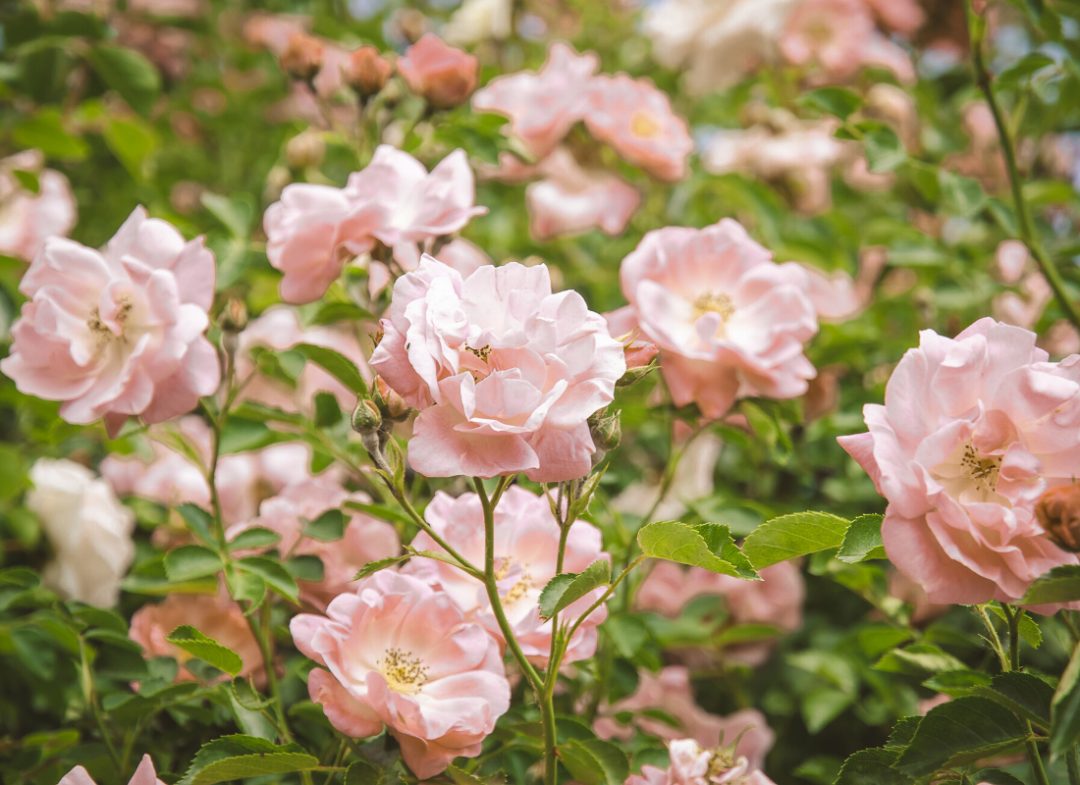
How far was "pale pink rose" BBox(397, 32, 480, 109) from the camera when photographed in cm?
115

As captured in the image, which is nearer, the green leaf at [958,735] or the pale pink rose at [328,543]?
the green leaf at [958,735]

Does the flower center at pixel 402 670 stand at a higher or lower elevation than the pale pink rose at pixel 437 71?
lower

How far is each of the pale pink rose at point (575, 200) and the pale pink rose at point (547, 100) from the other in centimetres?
9

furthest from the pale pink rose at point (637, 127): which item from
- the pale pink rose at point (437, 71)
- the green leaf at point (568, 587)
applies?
the green leaf at point (568, 587)

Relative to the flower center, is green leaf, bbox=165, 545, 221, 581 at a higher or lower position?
lower

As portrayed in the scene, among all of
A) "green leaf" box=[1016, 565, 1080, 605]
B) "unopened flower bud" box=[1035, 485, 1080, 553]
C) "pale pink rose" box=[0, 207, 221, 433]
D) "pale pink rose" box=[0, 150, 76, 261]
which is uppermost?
"unopened flower bud" box=[1035, 485, 1080, 553]

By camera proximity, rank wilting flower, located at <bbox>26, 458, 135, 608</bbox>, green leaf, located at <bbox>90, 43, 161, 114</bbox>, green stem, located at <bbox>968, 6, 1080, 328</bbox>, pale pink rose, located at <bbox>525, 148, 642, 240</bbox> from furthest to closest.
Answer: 1. green leaf, located at <bbox>90, 43, 161, 114</bbox>
2. pale pink rose, located at <bbox>525, 148, 642, 240</bbox>
3. wilting flower, located at <bbox>26, 458, 135, 608</bbox>
4. green stem, located at <bbox>968, 6, 1080, 328</bbox>

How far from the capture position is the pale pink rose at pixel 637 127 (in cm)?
130

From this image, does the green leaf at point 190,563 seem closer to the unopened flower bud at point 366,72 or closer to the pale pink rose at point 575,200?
the unopened flower bud at point 366,72

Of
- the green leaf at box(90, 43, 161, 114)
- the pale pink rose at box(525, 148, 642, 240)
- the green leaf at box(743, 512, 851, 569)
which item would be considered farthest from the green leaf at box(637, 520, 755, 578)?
the green leaf at box(90, 43, 161, 114)

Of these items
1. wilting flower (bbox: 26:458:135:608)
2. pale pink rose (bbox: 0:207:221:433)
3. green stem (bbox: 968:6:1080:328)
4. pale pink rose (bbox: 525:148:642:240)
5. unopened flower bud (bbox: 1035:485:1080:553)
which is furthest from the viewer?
pale pink rose (bbox: 525:148:642:240)

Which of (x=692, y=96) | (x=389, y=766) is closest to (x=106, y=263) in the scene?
(x=389, y=766)

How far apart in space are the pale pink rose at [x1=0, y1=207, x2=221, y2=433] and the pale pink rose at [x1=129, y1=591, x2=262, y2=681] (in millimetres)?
215

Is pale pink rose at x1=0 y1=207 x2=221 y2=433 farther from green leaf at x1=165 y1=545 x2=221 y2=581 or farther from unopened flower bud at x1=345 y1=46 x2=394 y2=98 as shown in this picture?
unopened flower bud at x1=345 y1=46 x2=394 y2=98
